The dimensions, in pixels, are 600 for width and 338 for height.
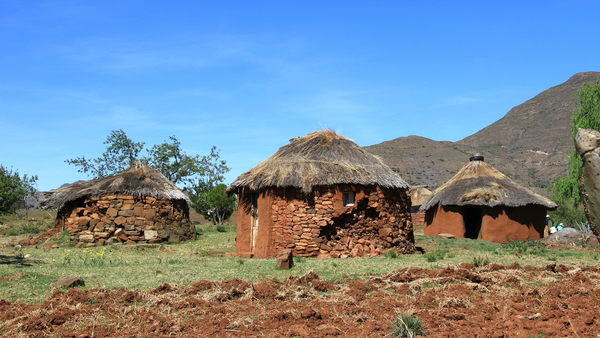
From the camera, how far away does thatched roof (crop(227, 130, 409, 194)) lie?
13148mm

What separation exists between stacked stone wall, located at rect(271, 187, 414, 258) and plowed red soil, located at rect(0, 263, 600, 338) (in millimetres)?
4838

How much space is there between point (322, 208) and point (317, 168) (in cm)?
116

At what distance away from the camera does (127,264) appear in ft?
36.4

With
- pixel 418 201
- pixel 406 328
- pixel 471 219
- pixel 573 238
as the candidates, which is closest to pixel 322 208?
pixel 406 328

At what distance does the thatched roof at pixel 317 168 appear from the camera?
1315 centimetres

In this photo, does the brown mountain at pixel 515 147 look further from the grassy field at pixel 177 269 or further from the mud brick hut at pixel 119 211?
the grassy field at pixel 177 269

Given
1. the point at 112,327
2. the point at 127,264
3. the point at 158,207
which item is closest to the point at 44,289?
the point at 112,327

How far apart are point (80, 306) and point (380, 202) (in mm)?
8761

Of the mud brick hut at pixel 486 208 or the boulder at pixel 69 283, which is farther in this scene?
the mud brick hut at pixel 486 208

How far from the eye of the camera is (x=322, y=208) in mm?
13078

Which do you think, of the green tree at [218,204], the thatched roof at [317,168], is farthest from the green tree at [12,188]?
the thatched roof at [317,168]

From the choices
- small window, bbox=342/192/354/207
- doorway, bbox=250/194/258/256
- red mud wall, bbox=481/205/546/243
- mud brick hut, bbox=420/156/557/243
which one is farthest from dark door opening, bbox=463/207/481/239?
doorway, bbox=250/194/258/256

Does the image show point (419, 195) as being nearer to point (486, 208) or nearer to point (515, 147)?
point (486, 208)

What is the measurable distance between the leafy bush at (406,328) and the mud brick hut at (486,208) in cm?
1595
